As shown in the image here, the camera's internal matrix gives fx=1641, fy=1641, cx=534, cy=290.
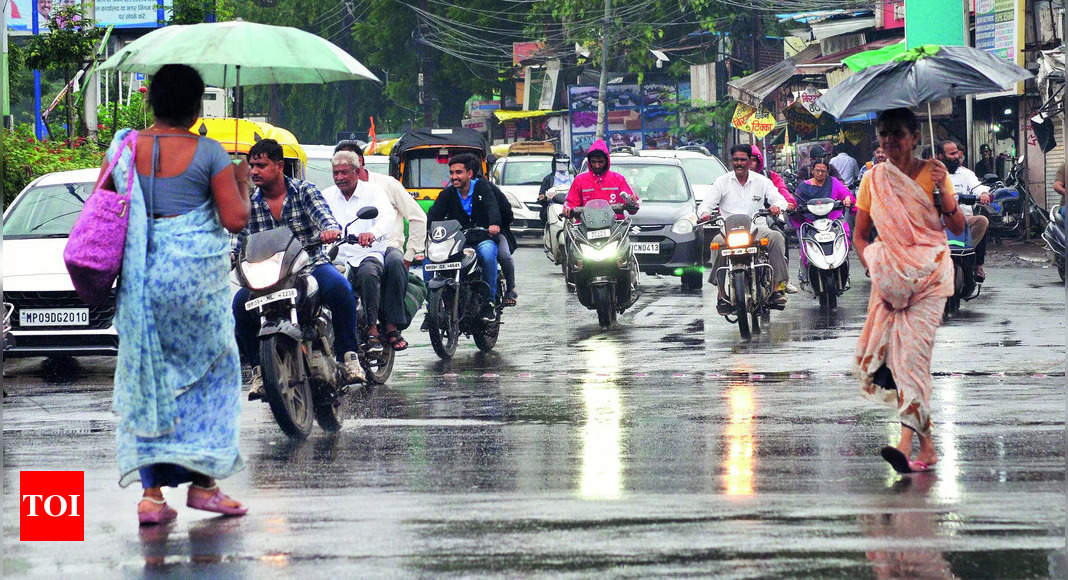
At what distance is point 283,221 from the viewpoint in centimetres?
930

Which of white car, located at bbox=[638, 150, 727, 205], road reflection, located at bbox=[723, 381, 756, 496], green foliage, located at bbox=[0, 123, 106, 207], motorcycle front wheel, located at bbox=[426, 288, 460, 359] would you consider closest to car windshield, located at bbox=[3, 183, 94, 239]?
green foliage, located at bbox=[0, 123, 106, 207]

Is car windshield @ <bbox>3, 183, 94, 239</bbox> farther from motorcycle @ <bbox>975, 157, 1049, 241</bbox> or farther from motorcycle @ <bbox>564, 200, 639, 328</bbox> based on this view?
motorcycle @ <bbox>975, 157, 1049, 241</bbox>

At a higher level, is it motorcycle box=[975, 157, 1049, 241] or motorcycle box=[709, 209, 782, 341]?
motorcycle box=[975, 157, 1049, 241]

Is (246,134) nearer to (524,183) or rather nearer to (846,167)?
(846,167)

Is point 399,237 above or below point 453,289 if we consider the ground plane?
above

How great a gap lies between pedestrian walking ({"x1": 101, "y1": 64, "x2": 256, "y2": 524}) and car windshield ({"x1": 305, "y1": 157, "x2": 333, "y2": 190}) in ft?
78.0

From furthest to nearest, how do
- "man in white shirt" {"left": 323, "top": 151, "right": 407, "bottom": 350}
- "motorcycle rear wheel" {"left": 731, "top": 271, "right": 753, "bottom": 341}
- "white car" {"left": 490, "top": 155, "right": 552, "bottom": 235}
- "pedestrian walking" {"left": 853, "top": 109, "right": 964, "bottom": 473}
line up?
"white car" {"left": 490, "top": 155, "right": 552, "bottom": 235} < "motorcycle rear wheel" {"left": 731, "top": 271, "right": 753, "bottom": 341} < "man in white shirt" {"left": 323, "top": 151, "right": 407, "bottom": 350} < "pedestrian walking" {"left": 853, "top": 109, "right": 964, "bottom": 473}

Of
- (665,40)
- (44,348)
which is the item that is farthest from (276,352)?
(665,40)

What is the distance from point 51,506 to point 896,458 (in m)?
3.62

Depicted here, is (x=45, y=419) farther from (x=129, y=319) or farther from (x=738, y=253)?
(x=738, y=253)

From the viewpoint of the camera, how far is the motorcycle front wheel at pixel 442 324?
13258 mm

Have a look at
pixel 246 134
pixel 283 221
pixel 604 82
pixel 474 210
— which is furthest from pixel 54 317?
pixel 604 82

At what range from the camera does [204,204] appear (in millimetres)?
6566

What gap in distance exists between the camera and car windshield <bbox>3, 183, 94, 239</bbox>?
13890 millimetres
